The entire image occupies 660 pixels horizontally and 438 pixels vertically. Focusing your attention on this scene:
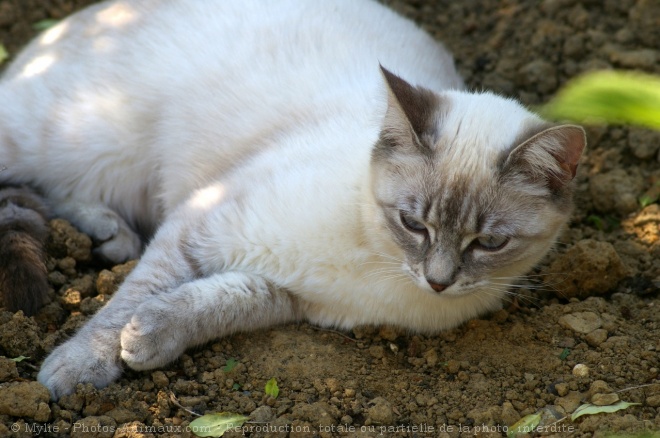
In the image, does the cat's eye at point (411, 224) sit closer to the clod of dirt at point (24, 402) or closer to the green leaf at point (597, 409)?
the green leaf at point (597, 409)

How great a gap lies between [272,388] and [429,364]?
0.76 metres

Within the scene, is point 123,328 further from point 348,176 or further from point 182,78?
point 182,78

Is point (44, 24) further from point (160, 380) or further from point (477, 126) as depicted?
point (477, 126)

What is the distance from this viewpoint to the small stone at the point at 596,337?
3592 millimetres

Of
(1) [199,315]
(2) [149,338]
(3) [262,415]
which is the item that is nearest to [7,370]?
(2) [149,338]

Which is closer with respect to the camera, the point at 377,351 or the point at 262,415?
the point at 262,415

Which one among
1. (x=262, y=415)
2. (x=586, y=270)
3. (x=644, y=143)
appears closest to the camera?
(x=262, y=415)

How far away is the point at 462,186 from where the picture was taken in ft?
10.4

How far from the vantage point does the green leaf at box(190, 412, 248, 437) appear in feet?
9.86

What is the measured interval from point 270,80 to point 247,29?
377 mm

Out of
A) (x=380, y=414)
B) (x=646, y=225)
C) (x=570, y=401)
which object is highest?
(x=380, y=414)

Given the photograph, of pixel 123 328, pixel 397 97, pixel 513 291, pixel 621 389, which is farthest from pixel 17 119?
pixel 621 389

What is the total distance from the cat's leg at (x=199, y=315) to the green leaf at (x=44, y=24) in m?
3.25

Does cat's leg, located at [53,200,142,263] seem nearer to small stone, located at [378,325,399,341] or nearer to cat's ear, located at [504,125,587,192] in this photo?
small stone, located at [378,325,399,341]
